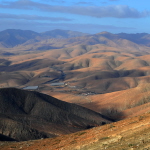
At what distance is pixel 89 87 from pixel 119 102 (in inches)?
2170

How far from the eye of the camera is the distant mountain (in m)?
61.1

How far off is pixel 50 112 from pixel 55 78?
11930 centimetres

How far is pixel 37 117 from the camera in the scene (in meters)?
75.1

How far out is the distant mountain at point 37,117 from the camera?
2404 inches

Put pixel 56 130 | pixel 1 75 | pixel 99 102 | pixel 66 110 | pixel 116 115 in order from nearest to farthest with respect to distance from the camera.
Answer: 1. pixel 56 130
2. pixel 66 110
3. pixel 116 115
4. pixel 99 102
5. pixel 1 75

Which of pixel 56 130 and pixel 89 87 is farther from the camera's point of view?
pixel 89 87

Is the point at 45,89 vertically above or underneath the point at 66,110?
underneath

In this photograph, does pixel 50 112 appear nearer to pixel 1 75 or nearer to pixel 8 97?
pixel 8 97

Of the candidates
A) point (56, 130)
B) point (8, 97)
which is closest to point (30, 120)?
point (56, 130)

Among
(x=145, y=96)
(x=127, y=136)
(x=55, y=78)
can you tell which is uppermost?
(x=127, y=136)

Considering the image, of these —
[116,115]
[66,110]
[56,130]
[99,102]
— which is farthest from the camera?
[99,102]

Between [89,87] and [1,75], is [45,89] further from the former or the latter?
[1,75]

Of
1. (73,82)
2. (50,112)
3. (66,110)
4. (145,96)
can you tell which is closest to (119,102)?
(145,96)

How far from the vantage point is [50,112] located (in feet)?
262
